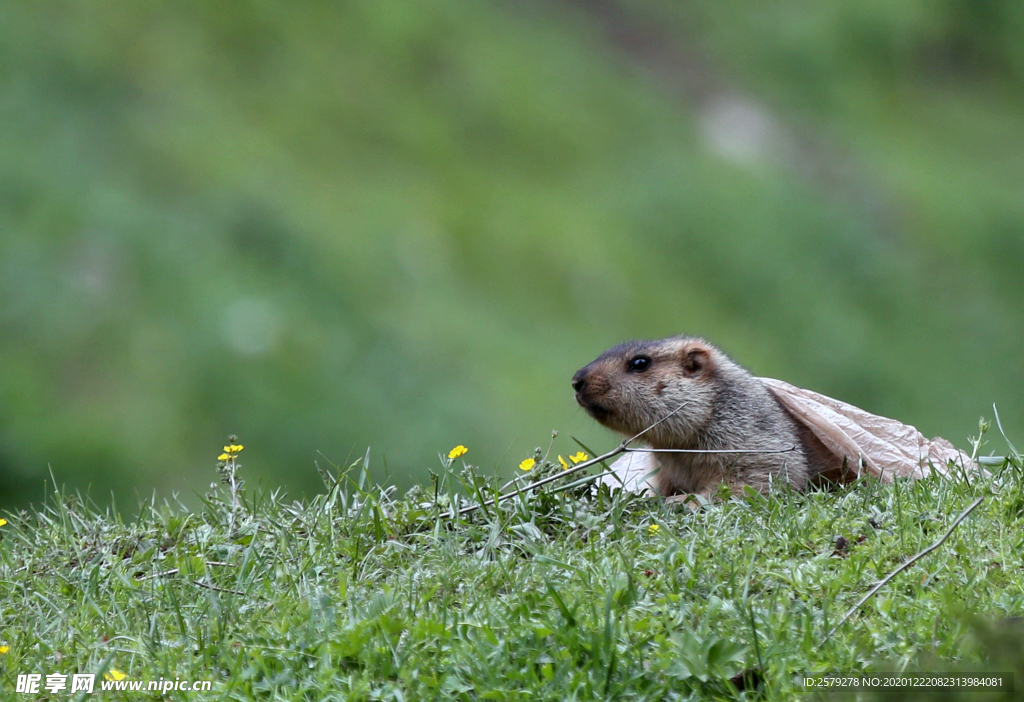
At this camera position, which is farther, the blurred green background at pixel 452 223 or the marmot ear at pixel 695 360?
the blurred green background at pixel 452 223

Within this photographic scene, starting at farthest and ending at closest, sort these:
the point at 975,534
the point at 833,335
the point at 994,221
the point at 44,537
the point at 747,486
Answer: the point at 994,221, the point at 833,335, the point at 44,537, the point at 747,486, the point at 975,534

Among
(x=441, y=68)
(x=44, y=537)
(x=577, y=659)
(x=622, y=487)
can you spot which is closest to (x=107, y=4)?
(x=441, y=68)

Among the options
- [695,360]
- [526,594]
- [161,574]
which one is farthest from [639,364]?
[161,574]

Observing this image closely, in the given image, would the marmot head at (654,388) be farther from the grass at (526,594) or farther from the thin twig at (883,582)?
the thin twig at (883,582)

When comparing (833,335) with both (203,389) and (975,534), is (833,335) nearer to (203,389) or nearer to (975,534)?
(203,389)

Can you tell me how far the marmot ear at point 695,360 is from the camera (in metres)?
6.04

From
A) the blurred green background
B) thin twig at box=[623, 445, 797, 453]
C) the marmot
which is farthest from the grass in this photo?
the blurred green background

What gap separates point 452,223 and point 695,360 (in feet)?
31.2

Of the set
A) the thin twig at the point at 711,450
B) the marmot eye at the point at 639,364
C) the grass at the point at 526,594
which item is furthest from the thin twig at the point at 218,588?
the marmot eye at the point at 639,364

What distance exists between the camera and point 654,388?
586cm

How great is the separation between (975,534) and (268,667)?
2.81 metres

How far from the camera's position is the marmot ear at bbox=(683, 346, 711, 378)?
238 inches

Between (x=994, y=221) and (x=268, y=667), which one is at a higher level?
(x=994, y=221)

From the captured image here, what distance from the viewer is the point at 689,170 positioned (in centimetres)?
1775
